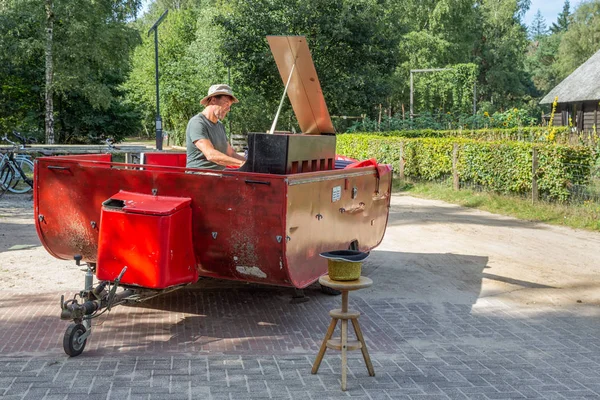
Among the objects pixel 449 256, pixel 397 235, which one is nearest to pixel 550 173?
pixel 397 235

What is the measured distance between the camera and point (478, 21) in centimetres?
6059

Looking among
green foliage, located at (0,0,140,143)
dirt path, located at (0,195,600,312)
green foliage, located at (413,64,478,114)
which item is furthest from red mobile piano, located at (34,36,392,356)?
green foliage, located at (413,64,478,114)

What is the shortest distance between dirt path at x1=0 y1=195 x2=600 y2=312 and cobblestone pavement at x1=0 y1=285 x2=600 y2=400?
469mm

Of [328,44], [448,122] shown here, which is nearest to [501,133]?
[328,44]

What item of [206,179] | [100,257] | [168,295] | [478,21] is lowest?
[168,295]

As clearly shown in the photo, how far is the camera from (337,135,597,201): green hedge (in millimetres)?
12653

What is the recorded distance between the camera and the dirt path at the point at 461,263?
718 cm

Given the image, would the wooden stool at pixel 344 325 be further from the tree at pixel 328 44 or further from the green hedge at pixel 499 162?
the tree at pixel 328 44

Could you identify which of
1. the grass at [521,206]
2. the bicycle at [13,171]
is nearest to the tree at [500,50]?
the grass at [521,206]

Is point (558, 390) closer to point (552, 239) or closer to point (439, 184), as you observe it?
point (552, 239)

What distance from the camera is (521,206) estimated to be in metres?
13.5

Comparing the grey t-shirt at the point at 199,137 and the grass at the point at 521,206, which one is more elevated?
the grey t-shirt at the point at 199,137

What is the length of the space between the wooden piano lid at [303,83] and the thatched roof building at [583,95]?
29143mm

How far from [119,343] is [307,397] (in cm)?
177
